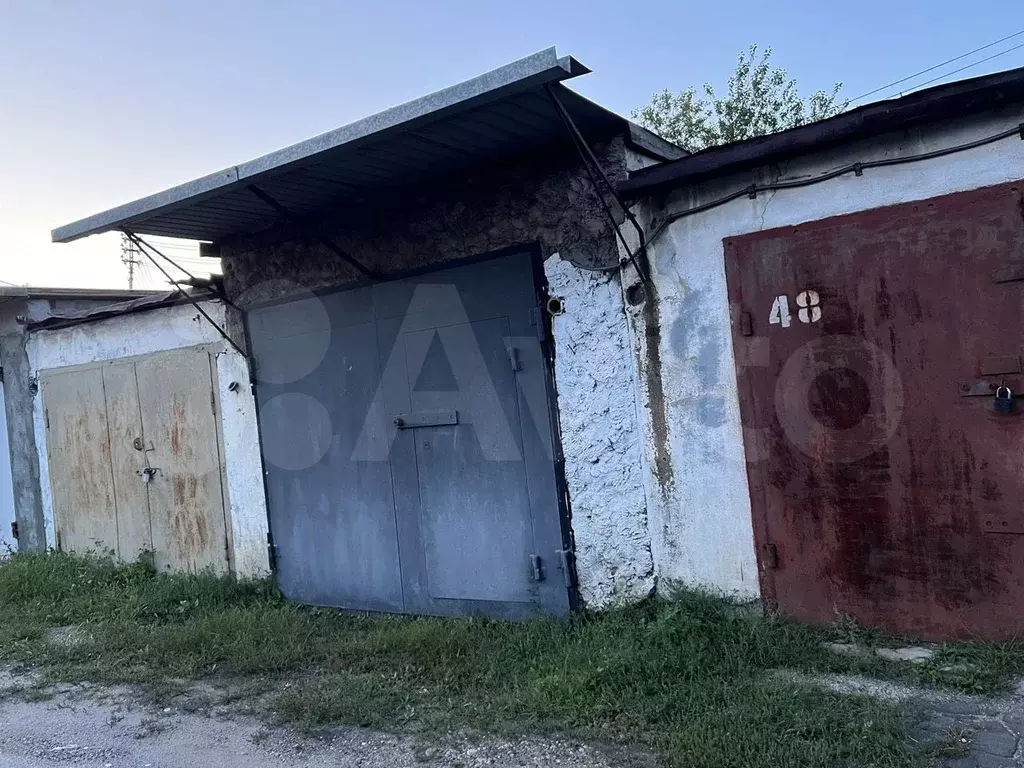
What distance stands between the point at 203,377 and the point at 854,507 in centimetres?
522

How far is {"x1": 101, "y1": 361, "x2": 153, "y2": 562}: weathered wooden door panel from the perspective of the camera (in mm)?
7480

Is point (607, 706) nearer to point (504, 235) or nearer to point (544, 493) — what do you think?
point (544, 493)

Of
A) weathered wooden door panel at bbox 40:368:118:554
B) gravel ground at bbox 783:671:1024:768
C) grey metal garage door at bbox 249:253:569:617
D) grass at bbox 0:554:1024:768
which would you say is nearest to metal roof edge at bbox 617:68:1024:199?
grey metal garage door at bbox 249:253:569:617

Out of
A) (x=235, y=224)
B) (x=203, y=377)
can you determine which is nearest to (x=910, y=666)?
(x=235, y=224)

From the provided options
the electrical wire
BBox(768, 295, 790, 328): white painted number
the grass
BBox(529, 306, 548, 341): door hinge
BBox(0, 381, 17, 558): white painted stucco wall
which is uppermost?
the electrical wire

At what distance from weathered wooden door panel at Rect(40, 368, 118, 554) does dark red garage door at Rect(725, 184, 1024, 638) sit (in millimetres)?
6154

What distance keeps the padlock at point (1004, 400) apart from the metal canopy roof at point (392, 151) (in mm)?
2363

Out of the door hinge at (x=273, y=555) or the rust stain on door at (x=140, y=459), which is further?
the rust stain on door at (x=140, y=459)

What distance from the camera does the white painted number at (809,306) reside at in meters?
4.21

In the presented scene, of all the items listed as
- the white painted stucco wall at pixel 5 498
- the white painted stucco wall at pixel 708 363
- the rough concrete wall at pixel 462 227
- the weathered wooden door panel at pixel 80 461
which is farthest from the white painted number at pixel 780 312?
the white painted stucco wall at pixel 5 498

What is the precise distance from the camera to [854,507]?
4129 mm

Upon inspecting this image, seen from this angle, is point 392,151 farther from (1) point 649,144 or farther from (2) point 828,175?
(2) point 828,175

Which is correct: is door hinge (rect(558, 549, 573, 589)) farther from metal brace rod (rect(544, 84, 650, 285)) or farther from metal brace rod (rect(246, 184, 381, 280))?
metal brace rod (rect(246, 184, 381, 280))

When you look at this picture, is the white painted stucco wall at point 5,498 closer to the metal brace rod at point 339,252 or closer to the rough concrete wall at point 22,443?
the rough concrete wall at point 22,443
